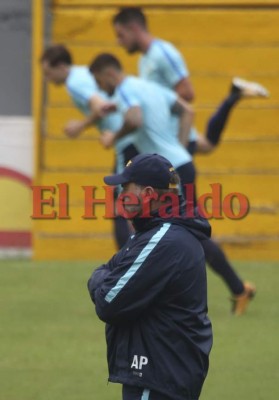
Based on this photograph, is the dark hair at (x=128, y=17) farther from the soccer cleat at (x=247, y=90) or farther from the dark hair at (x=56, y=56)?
the soccer cleat at (x=247, y=90)

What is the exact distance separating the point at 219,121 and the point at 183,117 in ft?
3.57

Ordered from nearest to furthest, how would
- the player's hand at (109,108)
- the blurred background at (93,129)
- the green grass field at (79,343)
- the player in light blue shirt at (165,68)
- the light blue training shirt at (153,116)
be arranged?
the green grass field at (79,343)
the light blue training shirt at (153,116)
the player's hand at (109,108)
the player in light blue shirt at (165,68)
the blurred background at (93,129)

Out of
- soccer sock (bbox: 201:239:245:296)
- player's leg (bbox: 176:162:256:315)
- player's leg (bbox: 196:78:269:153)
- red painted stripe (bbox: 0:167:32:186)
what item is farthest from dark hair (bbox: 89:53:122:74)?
red painted stripe (bbox: 0:167:32:186)

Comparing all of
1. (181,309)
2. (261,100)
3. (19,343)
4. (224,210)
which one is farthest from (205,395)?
(261,100)

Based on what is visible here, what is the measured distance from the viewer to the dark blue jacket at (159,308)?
15.9ft

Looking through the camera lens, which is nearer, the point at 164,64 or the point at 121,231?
the point at 121,231

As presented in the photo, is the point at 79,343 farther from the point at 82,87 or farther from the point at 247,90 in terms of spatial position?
the point at 247,90

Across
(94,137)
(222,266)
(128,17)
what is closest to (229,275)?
(222,266)

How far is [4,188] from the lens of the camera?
12414mm

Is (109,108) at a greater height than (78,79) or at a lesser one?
lesser

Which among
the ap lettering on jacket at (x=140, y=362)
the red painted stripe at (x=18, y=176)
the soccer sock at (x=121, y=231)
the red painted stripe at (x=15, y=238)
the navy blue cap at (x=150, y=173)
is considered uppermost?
the navy blue cap at (x=150, y=173)

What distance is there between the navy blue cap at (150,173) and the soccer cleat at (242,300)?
14.7ft

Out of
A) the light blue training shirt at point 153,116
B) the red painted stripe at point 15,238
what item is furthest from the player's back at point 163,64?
the red painted stripe at point 15,238

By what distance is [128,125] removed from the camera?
9703mm
